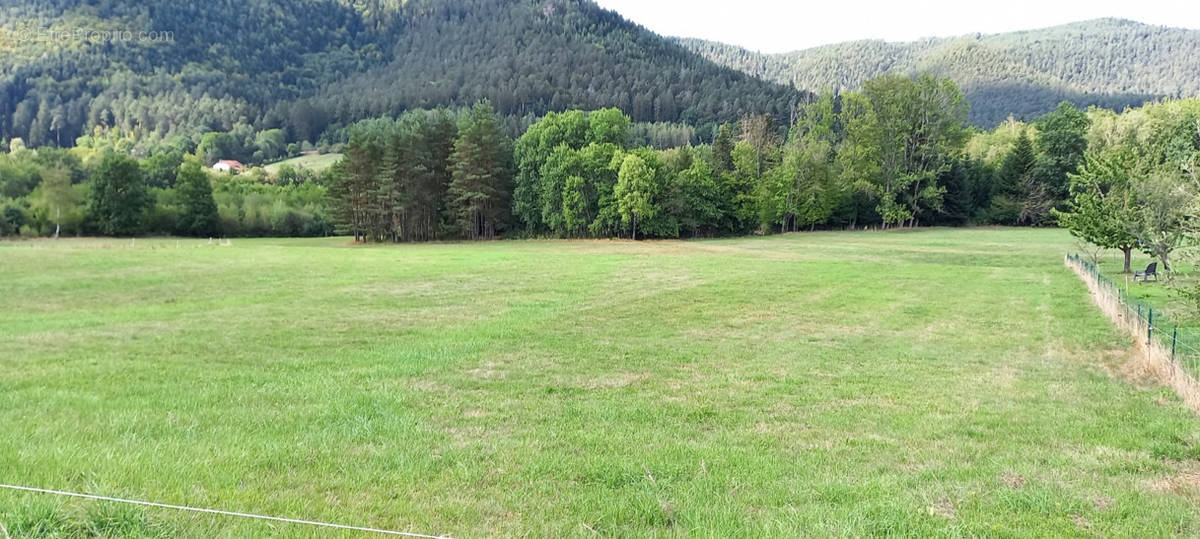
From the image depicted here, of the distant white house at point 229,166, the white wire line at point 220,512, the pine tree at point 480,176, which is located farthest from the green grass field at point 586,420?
the distant white house at point 229,166

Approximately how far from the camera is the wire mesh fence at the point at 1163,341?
10344mm

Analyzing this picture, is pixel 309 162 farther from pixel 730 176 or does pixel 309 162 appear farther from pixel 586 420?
pixel 586 420

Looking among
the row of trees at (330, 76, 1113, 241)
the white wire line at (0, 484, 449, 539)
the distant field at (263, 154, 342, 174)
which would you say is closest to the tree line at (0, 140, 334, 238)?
the row of trees at (330, 76, 1113, 241)

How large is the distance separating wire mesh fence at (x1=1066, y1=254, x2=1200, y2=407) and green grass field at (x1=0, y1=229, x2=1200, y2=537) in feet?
1.53

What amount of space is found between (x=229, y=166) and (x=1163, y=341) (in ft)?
508

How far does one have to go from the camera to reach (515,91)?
177000 mm

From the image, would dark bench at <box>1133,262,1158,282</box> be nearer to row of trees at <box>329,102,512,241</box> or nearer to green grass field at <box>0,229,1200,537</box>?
green grass field at <box>0,229,1200,537</box>

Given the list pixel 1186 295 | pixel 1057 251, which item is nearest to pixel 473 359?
pixel 1186 295

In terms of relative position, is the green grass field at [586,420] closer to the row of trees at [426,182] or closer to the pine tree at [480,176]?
the row of trees at [426,182]

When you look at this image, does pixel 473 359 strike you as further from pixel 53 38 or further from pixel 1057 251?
pixel 53 38

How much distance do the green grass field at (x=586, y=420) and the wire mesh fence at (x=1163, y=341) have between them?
0.47 m

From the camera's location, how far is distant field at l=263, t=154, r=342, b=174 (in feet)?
435

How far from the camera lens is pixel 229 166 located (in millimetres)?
134125

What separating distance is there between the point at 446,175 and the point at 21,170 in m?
53.0
